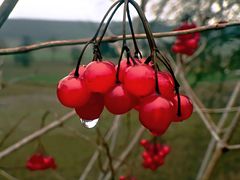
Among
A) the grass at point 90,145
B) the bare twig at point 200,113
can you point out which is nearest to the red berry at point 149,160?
the bare twig at point 200,113

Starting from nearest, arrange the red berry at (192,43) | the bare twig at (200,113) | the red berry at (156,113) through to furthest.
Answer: the red berry at (156,113) < the bare twig at (200,113) < the red berry at (192,43)

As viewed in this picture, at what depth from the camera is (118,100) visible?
620mm

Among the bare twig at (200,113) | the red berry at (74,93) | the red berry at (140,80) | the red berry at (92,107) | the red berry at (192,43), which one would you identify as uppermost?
the red berry at (140,80)

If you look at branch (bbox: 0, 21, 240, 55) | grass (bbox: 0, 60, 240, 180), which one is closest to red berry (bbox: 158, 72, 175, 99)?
branch (bbox: 0, 21, 240, 55)

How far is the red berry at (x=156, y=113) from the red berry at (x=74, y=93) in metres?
0.07

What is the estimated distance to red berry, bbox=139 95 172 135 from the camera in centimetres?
60

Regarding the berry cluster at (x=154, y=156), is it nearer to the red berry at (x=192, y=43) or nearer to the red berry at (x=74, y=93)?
the red berry at (x=192, y=43)

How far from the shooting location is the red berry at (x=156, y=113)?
0.60m

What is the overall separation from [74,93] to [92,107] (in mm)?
30

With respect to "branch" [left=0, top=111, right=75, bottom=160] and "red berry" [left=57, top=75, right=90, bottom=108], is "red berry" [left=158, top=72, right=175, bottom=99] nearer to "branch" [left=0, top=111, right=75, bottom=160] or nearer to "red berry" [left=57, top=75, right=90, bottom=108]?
"red berry" [left=57, top=75, right=90, bottom=108]

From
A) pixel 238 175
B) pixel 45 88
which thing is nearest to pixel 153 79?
pixel 238 175

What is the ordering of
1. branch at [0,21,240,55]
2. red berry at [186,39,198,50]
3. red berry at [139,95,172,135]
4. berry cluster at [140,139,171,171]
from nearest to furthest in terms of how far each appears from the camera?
red berry at [139,95,172,135], branch at [0,21,240,55], red berry at [186,39,198,50], berry cluster at [140,139,171,171]

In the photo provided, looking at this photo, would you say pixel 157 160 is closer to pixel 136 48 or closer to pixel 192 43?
pixel 192 43

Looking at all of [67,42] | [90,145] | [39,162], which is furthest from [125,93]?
[90,145]
